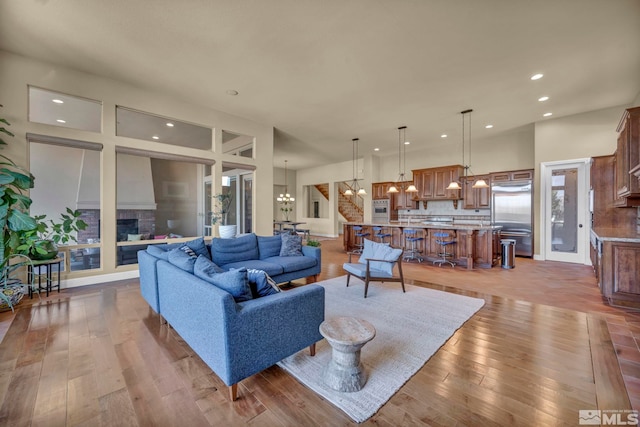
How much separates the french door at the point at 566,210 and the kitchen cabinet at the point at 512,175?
33 centimetres

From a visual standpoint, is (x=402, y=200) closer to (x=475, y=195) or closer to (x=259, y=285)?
(x=475, y=195)

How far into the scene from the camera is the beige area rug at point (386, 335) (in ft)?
5.92

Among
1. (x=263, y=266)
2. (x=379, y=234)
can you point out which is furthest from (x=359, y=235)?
(x=263, y=266)

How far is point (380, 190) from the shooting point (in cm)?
988

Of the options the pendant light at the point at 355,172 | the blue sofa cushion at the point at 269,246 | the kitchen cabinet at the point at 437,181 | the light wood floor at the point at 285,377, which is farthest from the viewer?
the pendant light at the point at 355,172

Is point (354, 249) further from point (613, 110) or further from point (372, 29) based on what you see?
point (613, 110)

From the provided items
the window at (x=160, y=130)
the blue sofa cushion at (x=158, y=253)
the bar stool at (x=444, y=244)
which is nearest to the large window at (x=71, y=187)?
the window at (x=160, y=130)

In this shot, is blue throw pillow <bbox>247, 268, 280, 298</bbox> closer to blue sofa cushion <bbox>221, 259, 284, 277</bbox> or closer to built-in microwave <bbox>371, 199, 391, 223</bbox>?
blue sofa cushion <bbox>221, 259, 284, 277</bbox>

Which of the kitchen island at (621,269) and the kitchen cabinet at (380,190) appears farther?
the kitchen cabinet at (380,190)

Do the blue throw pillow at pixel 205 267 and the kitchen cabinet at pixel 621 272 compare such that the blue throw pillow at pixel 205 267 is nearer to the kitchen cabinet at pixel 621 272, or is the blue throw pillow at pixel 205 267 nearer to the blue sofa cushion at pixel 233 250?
the blue sofa cushion at pixel 233 250

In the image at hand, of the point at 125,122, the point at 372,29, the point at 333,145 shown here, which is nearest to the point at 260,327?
the point at 372,29

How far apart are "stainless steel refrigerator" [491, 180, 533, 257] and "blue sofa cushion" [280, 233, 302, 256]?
5.85 meters

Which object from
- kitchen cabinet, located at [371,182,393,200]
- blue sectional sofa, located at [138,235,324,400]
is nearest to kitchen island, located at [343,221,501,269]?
kitchen cabinet, located at [371,182,393,200]

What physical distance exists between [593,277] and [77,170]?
1001cm
